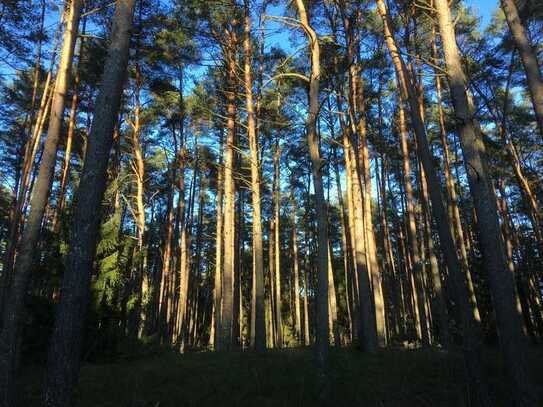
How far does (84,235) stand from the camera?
3805 millimetres

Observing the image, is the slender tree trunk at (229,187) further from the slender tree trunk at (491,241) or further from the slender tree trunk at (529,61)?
the slender tree trunk at (529,61)

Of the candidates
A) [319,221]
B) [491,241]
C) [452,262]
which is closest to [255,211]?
[319,221]

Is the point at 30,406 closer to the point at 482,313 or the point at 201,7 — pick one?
the point at 201,7

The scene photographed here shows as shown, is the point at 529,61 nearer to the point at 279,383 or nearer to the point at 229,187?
the point at 279,383

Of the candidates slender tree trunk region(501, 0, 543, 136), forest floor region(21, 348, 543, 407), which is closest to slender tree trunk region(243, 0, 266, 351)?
forest floor region(21, 348, 543, 407)

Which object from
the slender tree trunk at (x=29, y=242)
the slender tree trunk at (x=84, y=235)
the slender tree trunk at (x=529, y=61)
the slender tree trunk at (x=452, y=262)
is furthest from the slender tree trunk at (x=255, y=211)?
the slender tree trunk at (x=529, y=61)

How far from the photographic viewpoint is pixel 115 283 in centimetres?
778

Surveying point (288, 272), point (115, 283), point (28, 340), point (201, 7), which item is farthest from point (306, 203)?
point (28, 340)

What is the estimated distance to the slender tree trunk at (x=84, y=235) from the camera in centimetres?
338

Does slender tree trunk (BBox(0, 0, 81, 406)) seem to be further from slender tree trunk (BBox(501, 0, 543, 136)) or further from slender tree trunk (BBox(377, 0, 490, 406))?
slender tree trunk (BBox(501, 0, 543, 136))

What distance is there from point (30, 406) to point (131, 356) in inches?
155

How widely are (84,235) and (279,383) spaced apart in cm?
366

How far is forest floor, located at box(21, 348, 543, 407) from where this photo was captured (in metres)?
4.54

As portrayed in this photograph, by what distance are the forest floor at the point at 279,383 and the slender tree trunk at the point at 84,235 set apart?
1.28 m
